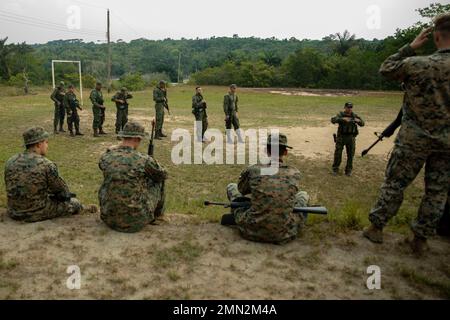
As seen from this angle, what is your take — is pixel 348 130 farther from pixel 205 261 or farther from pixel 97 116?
pixel 97 116

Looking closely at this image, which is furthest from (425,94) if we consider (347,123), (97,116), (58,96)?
(58,96)

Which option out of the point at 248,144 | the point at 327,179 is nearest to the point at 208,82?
the point at 248,144

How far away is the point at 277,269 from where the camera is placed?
149 inches

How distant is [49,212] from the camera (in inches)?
191

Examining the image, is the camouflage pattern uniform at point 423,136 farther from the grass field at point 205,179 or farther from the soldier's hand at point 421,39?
the grass field at point 205,179

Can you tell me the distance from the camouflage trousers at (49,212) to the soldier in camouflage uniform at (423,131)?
3755 mm

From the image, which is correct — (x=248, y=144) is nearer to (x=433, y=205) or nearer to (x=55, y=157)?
(x=55, y=157)

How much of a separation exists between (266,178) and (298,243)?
2.79ft

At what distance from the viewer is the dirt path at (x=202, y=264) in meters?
3.39

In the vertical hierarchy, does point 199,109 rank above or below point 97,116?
above

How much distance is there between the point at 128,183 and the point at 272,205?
161 cm

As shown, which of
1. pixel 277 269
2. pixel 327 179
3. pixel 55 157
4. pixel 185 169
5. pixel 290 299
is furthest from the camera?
pixel 55 157

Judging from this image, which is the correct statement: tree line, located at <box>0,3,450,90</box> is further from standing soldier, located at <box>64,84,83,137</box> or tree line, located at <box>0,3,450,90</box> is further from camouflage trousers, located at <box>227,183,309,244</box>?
camouflage trousers, located at <box>227,183,309,244</box>

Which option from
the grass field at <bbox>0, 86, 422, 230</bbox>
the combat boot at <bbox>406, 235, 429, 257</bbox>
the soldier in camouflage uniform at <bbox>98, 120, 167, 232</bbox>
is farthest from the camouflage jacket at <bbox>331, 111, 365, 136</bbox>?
the soldier in camouflage uniform at <bbox>98, 120, 167, 232</bbox>
